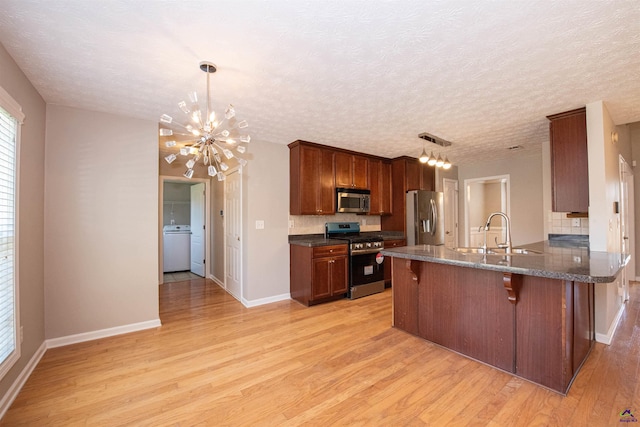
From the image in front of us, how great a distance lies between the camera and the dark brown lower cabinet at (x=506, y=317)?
76.2 inches

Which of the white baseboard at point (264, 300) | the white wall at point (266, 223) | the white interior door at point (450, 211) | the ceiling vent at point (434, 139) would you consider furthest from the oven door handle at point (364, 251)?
the white interior door at point (450, 211)

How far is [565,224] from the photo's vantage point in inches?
146

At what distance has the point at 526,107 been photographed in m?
2.77

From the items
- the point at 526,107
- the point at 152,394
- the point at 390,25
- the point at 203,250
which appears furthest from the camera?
the point at 203,250

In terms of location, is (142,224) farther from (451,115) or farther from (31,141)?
(451,115)

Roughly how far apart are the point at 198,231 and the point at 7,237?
13.2 ft

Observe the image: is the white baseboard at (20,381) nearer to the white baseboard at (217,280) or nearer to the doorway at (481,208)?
the white baseboard at (217,280)

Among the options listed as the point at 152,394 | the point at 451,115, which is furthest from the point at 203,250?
the point at 451,115

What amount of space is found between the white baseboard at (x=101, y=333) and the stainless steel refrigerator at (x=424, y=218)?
13.5 ft

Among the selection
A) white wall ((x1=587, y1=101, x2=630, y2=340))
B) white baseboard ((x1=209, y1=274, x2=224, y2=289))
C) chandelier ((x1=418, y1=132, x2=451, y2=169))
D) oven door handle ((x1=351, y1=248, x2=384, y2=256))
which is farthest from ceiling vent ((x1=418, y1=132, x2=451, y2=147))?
white baseboard ((x1=209, y1=274, x2=224, y2=289))

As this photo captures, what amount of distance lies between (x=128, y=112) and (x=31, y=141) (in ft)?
2.73

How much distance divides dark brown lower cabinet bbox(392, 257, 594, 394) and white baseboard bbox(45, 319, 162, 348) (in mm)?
2830

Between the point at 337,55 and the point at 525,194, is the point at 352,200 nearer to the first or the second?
the point at 337,55

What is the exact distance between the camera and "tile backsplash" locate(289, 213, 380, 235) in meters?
4.30
